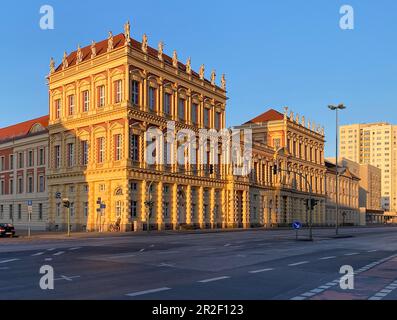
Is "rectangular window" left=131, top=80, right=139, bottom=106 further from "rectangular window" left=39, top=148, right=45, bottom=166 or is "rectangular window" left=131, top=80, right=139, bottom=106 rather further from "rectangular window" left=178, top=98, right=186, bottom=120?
"rectangular window" left=39, top=148, right=45, bottom=166

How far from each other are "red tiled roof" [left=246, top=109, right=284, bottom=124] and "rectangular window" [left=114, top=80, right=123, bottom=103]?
4864cm

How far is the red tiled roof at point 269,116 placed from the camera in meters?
99.7

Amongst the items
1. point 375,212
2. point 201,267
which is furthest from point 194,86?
point 375,212

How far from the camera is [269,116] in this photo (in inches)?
4001

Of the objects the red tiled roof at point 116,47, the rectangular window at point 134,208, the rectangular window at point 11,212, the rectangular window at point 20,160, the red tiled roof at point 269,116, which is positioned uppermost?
the red tiled roof at point 116,47

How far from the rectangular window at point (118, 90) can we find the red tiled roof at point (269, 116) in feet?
160

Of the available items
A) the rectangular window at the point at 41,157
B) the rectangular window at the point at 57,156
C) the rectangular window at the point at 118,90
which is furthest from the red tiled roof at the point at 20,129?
the rectangular window at the point at 118,90

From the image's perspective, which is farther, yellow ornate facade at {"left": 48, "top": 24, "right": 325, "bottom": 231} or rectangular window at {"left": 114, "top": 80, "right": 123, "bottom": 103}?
rectangular window at {"left": 114, "top": 80, "right": 123, "bottom": 103}

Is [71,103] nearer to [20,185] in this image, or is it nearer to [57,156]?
[57,156]

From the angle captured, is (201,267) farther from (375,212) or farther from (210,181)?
(375,212)

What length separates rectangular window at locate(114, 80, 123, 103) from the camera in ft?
186

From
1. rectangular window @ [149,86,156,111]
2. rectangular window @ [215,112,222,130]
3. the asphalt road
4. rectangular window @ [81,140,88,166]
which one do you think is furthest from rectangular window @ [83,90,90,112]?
the asphalt road

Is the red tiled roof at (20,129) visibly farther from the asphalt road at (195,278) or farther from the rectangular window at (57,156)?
the asphalt road at (195,278)

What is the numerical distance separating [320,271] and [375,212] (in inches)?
6274
